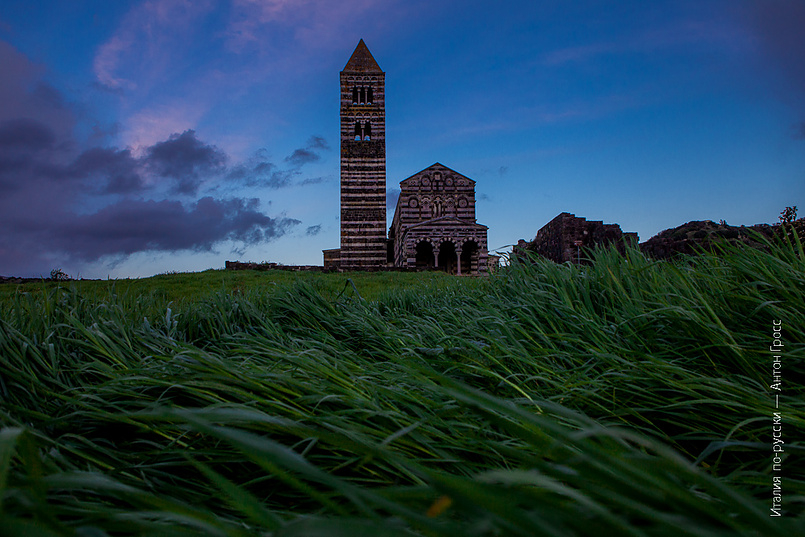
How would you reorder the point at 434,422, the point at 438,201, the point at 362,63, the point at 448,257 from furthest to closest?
1. the point at 448,257
2. the point at 438,201
3. the point at 362,63
4. the point at 434,422

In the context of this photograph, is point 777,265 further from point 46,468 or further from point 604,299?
point 46,468

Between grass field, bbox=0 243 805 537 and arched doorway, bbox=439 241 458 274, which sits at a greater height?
arched doorway, bbox=439 241 458 274

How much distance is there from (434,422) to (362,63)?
29061 mm

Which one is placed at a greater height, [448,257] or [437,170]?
[437,170]

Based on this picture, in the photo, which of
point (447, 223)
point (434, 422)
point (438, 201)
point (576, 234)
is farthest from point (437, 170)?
point (434, 422)

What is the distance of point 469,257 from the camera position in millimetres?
26828

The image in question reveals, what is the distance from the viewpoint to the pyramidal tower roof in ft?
87.3

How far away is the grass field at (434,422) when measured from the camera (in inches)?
20.5

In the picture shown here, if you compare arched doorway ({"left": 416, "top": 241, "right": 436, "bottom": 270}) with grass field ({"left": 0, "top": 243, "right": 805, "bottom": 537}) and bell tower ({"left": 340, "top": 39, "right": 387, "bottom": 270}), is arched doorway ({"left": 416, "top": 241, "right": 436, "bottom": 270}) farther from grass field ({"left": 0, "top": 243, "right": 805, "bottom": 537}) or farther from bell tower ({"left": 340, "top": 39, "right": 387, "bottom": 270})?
grass field ({"left": 0, "top": 243, "right": 805, "bottom": 537})

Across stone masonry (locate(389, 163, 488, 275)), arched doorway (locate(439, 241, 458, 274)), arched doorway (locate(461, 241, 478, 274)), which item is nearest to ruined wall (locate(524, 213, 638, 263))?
arched doorway (locate(461, 241, 478, 274))

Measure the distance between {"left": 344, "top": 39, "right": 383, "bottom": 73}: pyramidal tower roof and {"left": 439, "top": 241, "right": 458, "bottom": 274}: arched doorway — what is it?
1197 centimetres

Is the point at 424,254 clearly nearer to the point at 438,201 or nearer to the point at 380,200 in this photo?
the point at 438,201

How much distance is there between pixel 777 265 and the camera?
211cm

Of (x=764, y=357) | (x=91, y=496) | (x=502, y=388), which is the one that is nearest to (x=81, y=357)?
(x=91, y=496)
